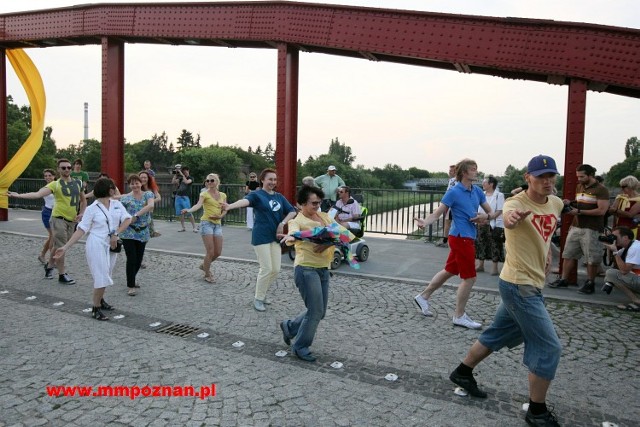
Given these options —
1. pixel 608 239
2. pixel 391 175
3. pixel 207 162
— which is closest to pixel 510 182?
pixel 391 175

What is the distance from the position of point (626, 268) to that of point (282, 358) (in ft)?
16.1

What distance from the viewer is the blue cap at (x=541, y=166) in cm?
357

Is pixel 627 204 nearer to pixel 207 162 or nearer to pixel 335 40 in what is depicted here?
pixel 335 40

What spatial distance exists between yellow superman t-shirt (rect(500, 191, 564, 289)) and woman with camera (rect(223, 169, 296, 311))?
135 inches

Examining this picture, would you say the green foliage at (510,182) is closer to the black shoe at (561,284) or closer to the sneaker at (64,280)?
the black shoe at (561,284)

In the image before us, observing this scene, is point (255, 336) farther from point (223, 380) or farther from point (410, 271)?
point (410, 271)

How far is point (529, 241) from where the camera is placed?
3641mm

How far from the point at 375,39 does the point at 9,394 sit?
8.34 m

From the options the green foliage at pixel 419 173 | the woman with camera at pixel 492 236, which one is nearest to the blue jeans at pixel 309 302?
the woman with camera at pixel 492 236

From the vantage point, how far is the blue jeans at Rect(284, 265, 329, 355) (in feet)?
15.4

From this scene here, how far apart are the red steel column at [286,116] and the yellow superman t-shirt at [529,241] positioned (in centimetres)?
746

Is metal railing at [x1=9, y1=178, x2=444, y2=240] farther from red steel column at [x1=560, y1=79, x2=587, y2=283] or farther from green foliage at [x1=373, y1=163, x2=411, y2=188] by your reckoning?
green foliage at [x1=373, y1=163, x2=411, y2=188]

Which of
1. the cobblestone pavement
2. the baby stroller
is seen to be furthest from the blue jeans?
the baby stroller

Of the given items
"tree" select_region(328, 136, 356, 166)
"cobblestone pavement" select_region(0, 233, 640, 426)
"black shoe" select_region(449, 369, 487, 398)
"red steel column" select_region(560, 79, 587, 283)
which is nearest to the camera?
"cobblestone pavement" select_region(0, 233, 640, 426)
